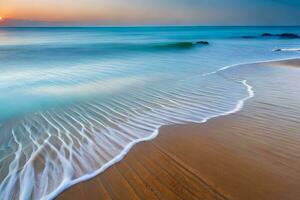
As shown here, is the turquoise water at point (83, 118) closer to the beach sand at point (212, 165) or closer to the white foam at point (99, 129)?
the white foam at point (99, 129)

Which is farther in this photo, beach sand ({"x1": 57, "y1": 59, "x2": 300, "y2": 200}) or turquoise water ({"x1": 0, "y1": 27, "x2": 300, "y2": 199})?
turquoise water ({"x1": 0, "y1": 27, "x2": 300, "y2": 199})

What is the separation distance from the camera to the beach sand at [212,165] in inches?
114

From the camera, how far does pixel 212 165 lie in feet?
11.2

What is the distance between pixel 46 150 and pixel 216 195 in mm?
2894

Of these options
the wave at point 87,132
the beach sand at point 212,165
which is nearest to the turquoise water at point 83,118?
the wave at point 87,132

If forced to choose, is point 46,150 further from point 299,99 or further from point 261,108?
point 299,99

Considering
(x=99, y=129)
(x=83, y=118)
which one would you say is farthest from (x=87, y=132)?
(x=83, y=118)

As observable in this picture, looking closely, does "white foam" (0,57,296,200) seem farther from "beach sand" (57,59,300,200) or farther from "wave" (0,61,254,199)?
"beach sand" (57,59,300,200)

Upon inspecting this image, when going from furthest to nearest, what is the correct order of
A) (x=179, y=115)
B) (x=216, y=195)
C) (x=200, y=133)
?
(x=179, y=115)
(x=200, y=133)
(x=216, y=195)

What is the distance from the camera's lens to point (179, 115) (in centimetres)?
561

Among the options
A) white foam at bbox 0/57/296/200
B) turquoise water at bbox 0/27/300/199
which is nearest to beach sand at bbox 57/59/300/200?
white foam at bbox 0/57/296/200

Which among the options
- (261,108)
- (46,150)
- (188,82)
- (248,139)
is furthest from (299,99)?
(46,150)

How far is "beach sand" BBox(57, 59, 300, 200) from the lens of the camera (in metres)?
2.90

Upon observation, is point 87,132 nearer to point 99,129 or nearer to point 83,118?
point 99,129
